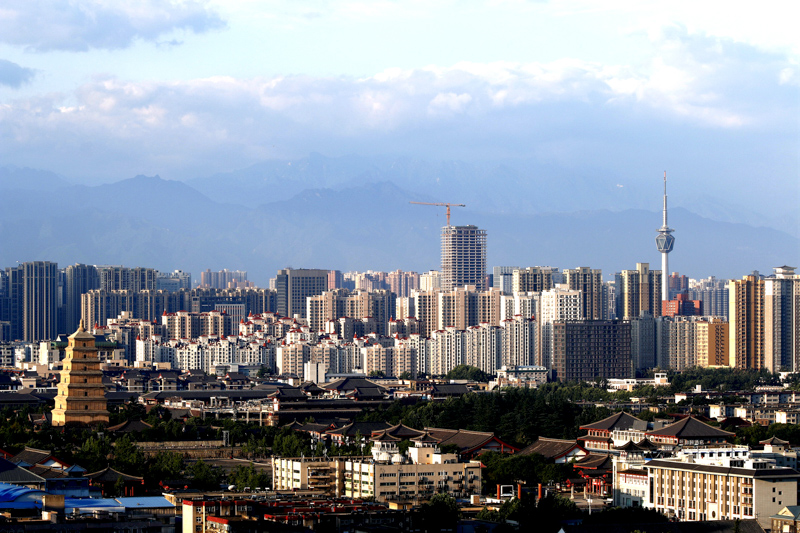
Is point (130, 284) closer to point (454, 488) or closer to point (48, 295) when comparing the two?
point (48, 295)

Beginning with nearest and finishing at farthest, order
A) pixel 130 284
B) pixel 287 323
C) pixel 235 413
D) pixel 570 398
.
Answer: pixel 235 413 → pixel 570 398 → pixel 287 323 → pixel 130 284

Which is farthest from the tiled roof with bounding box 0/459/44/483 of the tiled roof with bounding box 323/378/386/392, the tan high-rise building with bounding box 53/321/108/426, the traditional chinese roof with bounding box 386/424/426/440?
the tiled roof with bounding box 323/378/386/392

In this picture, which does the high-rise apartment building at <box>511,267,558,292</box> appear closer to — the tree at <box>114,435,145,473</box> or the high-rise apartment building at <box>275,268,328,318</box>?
the high-rise apartment building at <box>275,268,328,318</box>

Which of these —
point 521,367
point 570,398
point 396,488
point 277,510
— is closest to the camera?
point 277,510

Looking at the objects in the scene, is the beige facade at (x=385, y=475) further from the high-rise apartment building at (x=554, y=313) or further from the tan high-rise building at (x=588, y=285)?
the tan high-rise building at (x=588, y=285)

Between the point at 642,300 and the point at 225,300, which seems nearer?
the point at 642,300

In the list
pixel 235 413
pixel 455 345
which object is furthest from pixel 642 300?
pixel 235 413

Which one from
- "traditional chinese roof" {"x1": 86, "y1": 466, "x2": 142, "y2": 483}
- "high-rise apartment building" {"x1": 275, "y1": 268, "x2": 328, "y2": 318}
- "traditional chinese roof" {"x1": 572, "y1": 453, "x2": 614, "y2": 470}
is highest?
"high-rise apartment building" {"x1": 275, "y1": 268, "x2": 328, "y2": 318}
